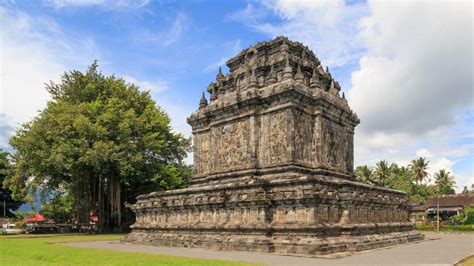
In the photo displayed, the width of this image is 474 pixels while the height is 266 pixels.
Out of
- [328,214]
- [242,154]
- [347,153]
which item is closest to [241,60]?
[242,154]

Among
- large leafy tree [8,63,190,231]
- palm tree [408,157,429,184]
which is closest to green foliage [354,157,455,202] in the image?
palm tree [408,157,429,184]

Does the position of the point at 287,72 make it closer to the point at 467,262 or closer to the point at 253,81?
the point at 253,81

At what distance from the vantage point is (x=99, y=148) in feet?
103

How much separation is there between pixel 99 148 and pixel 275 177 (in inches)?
626

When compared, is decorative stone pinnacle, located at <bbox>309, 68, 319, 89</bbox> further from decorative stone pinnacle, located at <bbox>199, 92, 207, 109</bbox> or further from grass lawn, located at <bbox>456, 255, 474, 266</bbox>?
grass lawn, located at <bbox>456, 255, 474, 266</bbox>

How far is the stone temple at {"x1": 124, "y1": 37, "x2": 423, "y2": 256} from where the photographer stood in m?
17.8

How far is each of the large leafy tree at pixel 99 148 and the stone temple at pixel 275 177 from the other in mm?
7940

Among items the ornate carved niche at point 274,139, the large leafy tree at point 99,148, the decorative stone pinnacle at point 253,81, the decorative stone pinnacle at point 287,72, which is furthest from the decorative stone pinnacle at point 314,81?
the large leafy tree at point 99,148

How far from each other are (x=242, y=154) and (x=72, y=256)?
34.8 feet

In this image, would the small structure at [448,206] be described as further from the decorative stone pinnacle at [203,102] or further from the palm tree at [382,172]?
the decorative stone pinnacle at [203,102]

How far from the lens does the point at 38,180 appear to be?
111ft

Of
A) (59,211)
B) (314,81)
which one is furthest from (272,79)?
(59,211)

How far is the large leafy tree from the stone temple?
7940 mm

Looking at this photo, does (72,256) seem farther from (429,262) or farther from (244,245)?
(429,262)
